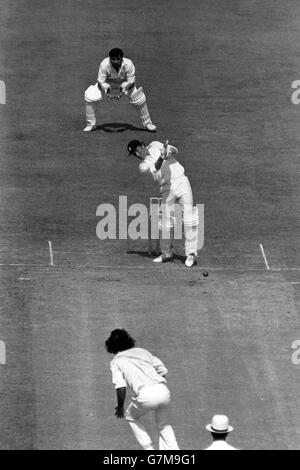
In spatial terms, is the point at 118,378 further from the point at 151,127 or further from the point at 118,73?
the point at 151,127

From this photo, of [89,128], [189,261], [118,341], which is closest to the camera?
[118,341]

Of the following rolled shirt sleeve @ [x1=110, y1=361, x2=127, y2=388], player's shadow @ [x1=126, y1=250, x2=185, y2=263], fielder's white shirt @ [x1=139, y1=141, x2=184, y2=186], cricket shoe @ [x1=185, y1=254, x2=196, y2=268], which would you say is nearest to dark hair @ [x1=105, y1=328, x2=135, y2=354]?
rolled shirt sleeve @ [x1=110, y1=361, x2=127, y2=388]

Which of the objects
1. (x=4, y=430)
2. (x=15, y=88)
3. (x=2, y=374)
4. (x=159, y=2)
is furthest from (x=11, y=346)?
(x=159, y=2)

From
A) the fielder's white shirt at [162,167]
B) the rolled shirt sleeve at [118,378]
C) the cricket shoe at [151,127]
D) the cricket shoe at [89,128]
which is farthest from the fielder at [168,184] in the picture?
the rolled shirt sleeve at [118,378]

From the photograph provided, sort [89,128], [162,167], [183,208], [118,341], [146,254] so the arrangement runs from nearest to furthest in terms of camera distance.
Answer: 1. [118,341]
2. [162,167]
3. [183,208]
4. [146,254]
5. [89,128]

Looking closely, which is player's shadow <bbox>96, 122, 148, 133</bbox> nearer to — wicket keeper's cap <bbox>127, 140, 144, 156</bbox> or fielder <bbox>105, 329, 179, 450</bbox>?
wicket keeper's cap <bbox>127, 140, 144, 156</bbox>

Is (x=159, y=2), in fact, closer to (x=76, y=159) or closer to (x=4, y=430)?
(x=76, y=159)

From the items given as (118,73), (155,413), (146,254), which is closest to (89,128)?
(118,73)
